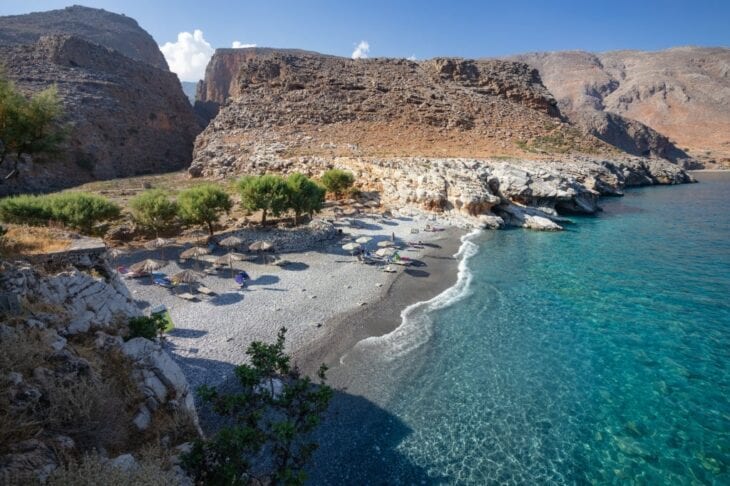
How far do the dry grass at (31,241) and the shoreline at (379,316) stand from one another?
910 centimetres

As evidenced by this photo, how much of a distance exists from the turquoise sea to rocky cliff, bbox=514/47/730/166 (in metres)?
115

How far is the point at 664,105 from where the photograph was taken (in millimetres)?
150250

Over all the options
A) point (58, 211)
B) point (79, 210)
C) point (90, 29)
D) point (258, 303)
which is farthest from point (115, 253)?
point (90, 29)

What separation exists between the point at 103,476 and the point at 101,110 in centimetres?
7405

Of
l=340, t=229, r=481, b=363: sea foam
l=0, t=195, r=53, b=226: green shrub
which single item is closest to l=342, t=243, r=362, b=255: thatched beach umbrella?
l=340, t=229, r=481, b=363: sea foam

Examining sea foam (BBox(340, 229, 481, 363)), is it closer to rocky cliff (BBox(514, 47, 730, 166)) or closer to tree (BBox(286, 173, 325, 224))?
tree (BBox(286, 173, 325, 224))

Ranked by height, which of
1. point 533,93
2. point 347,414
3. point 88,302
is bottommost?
point 347,414

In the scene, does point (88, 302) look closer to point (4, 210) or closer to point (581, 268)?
point (4, 210)

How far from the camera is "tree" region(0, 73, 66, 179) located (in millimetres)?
15078

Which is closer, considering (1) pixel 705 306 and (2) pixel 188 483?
(2) pixel 188 483

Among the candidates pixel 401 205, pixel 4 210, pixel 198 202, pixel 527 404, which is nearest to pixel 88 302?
pixel 527 404

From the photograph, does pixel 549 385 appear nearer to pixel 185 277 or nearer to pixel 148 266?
pixel 185 277

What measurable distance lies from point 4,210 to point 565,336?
112 ft

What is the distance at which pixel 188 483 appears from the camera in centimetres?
628
